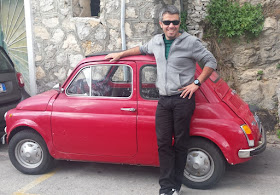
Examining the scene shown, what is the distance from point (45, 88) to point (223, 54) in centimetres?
399

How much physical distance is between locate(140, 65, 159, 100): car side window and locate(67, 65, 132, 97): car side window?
0.24 metres

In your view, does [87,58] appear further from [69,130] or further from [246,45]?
[246,45]

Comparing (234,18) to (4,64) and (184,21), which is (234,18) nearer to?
(184,21)

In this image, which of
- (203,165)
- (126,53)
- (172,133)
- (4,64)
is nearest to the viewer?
(172,133)

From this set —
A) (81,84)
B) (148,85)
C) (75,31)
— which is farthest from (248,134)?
(75,31)

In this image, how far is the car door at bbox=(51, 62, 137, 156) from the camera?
4.36 meters

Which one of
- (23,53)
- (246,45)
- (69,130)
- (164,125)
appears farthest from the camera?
(23,53)

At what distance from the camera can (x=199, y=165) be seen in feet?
13.9

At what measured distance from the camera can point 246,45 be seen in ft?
25.0

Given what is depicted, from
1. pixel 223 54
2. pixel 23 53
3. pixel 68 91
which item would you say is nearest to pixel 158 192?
pixel 68 91

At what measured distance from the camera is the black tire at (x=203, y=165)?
4156 millimetres

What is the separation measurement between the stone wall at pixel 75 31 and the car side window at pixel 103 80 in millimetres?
2492

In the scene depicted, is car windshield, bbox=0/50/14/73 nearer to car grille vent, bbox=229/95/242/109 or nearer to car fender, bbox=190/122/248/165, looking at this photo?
car fender, bbox=190/122/248/165

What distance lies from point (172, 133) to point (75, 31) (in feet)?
13.7
